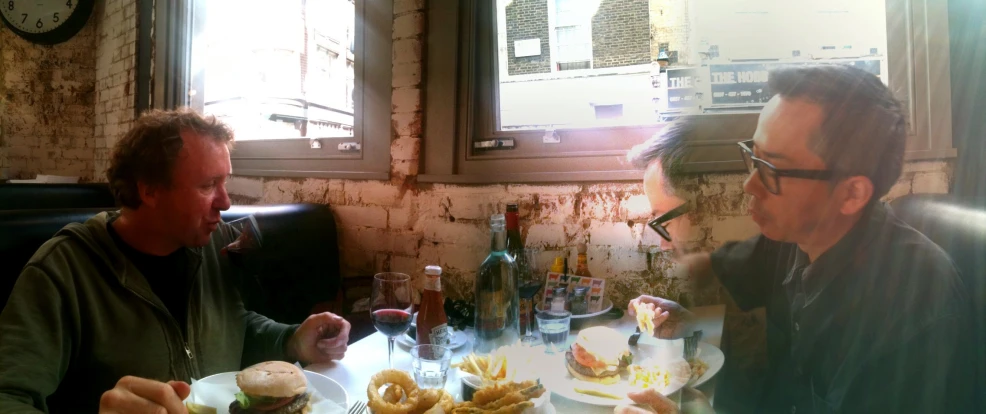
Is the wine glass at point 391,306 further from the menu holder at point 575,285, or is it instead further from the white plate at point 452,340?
the menu holder at point 575,285

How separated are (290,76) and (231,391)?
222 cm

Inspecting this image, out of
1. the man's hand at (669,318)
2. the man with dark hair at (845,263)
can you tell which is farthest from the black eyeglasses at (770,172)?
the man's hand at (669,318)

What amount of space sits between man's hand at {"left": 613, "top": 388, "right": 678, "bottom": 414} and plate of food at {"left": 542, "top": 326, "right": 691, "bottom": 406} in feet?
0.04

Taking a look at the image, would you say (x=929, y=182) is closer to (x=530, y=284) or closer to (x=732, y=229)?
(x=732, y=229)

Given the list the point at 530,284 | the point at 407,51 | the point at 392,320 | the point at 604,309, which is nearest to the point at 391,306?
the point at 392,320

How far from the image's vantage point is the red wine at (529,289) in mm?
1364

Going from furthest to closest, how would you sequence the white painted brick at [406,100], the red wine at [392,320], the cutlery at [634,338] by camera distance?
the white painted brick at [406,100], the red wine at [392,320], the cutlery at [634,338]

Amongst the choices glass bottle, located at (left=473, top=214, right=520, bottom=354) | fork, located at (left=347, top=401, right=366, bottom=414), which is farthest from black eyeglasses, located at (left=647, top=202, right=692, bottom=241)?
fork, located at (left=347, top=401, right=366, bottom=414)

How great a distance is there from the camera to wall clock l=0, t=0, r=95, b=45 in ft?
11.4

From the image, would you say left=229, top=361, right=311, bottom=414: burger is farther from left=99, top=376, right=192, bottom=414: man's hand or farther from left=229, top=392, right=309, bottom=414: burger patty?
left=99, top=376, right=192, bottom=414: man's hand

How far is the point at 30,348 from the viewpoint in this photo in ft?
2.91

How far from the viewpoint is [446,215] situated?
1.76 metres

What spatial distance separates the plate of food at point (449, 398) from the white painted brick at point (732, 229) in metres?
0.40

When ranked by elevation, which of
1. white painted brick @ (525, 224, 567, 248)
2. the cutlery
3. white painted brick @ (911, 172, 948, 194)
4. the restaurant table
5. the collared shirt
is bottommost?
the restaurant table
